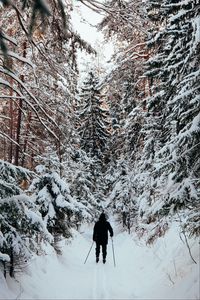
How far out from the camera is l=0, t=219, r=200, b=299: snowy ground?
25.8ft

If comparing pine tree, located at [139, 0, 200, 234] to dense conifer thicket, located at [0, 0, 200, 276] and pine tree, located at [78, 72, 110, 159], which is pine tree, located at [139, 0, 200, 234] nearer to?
dense conifer thicket, located at [0, 0, 200, 276]

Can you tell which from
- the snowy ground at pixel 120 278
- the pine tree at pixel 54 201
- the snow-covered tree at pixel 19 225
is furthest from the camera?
the pine tree at pixel 54 201

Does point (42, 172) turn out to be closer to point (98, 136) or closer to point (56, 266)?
point (56, 266)

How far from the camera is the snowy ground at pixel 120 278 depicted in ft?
25.8

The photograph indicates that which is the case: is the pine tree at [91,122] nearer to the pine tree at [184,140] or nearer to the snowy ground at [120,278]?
the snowy ground at [120,278]

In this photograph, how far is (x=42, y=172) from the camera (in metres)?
14.9

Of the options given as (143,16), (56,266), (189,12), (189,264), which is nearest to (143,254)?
(56,266)

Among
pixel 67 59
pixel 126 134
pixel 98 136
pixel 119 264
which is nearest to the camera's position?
pixel 67 59

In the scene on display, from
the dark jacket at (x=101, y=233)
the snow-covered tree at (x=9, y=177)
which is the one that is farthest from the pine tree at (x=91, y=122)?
the snow-covered tree at (x=9, y=177)

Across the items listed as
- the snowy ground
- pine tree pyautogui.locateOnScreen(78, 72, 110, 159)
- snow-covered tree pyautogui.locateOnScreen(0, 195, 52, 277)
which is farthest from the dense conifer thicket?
pine tree pyautogui.locateOnScreen(78, 72, 110, 159)

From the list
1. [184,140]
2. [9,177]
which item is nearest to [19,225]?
[9,177]

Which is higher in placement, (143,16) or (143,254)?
(143,16)

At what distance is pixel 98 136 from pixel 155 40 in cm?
2627

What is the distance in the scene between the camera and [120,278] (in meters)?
11.6
